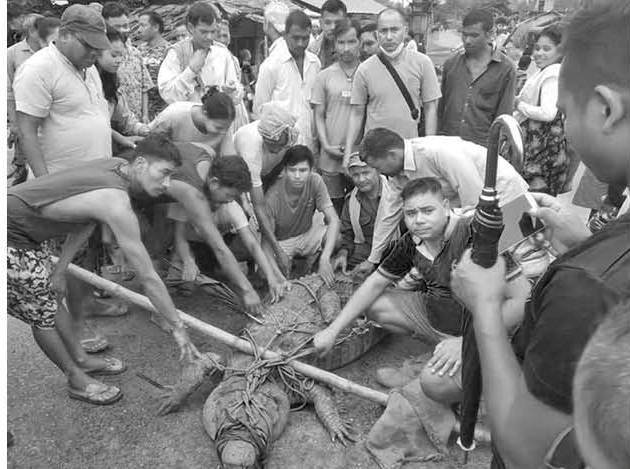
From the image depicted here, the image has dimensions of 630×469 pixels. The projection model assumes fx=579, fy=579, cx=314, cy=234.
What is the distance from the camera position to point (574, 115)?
0.96 m

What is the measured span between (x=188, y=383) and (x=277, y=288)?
39.7 inches

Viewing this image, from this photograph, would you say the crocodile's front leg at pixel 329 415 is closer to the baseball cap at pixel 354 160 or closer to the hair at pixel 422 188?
the hair at pixel 422 188

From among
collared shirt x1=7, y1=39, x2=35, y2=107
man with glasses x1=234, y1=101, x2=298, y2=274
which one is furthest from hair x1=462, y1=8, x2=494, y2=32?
collared shirt x1=7, y1=39, x2=35, y2=107

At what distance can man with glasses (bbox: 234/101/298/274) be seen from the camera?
412 centimetres

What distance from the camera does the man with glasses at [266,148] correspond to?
13.5ft

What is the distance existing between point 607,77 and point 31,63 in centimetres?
344

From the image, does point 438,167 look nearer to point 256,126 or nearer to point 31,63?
point 256,126

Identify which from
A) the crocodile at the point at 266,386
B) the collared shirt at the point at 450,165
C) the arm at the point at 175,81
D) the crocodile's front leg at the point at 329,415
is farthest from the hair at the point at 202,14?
the crocodile's front leg at the point at 329,415

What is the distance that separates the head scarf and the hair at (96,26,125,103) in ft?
3.92

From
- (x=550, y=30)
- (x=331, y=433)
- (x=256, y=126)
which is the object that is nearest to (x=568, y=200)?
(x=550, y=30)

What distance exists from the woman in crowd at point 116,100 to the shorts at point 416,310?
7.66 feet

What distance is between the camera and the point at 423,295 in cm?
339

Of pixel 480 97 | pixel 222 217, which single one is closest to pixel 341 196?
pixel 222 217

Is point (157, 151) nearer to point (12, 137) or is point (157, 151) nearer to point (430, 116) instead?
point (430, 116)
